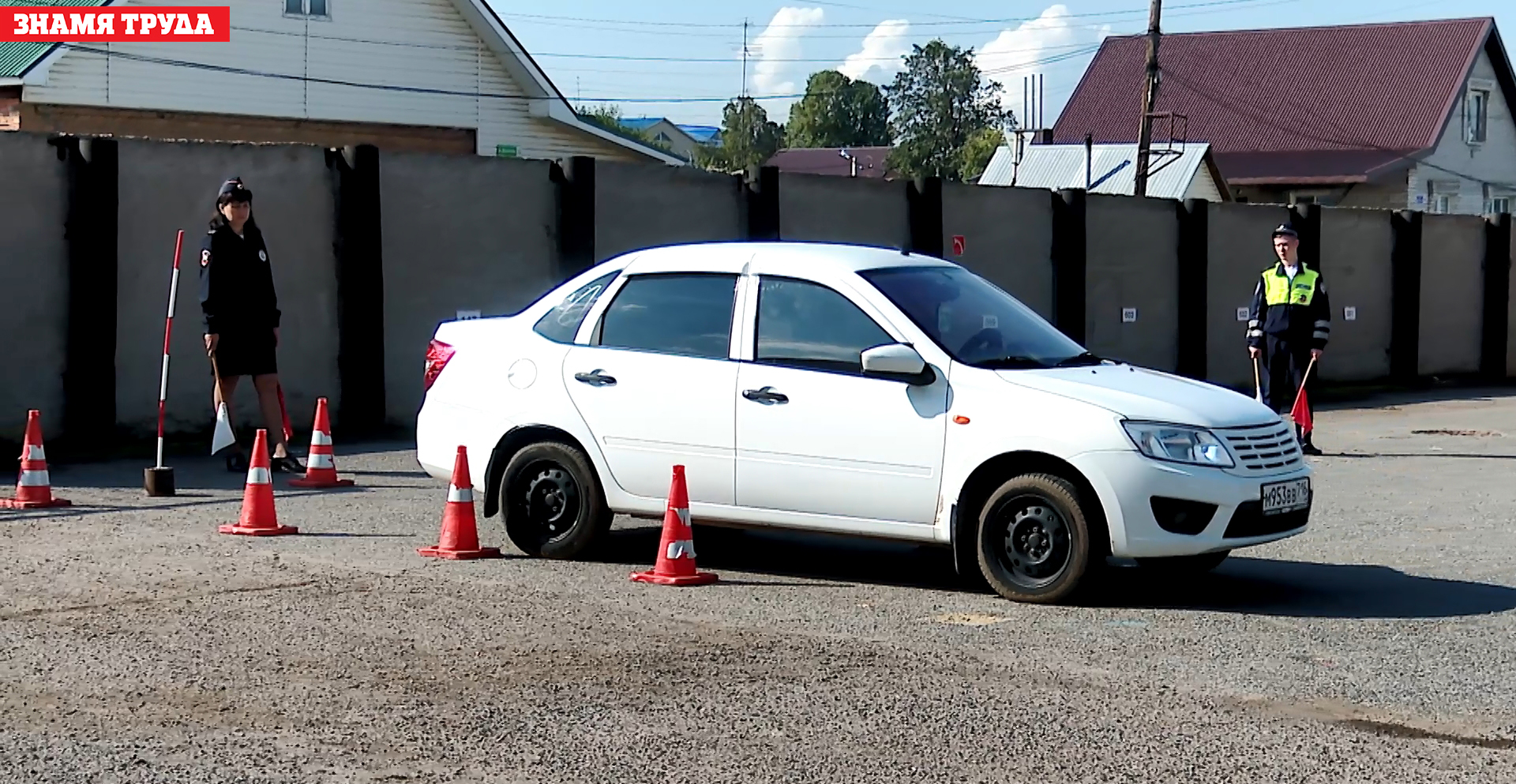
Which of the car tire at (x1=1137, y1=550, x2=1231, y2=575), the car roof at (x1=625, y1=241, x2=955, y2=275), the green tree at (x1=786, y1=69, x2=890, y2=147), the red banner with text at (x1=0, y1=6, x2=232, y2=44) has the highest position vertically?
the green tree at (x1=786, y1=69, x2=890, y2=147)

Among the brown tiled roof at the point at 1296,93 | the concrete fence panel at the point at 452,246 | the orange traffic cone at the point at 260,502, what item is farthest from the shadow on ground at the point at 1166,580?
the brown tiled roof at the point at 1296,93

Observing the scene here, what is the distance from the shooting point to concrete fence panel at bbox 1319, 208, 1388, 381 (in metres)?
27.5

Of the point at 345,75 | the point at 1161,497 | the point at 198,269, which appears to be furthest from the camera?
the point at 345,75

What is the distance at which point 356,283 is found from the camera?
16.6 m

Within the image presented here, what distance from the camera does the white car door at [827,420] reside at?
8930 mm

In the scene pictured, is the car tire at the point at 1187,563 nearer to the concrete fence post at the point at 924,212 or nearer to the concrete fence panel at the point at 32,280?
the concrete fence panel at the point at 32,280

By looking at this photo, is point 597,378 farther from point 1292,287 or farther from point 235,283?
point 1292,287

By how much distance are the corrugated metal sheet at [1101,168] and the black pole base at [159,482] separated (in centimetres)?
4135

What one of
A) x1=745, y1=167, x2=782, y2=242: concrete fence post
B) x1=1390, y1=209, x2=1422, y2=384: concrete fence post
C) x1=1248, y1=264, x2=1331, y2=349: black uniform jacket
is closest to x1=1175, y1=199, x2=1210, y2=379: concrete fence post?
x1=1390, y1=209, x2=1422, y2=384: concrete fence post

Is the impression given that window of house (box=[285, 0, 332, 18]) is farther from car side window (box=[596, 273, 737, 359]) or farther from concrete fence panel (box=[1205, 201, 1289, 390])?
car side window (box=[596, 273, 737, 359])

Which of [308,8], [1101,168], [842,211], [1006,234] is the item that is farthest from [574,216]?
[1101,168]

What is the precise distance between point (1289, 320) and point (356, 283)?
821cm

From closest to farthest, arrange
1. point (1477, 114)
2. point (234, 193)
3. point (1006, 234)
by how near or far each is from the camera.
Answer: point (234, 193)
point (1006, 234)
point (1477, 114)

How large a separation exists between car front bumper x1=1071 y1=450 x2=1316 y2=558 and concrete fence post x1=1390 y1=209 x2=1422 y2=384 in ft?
70.7
